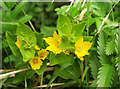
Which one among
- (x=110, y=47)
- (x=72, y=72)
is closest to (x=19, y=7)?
(x=72, y=72)

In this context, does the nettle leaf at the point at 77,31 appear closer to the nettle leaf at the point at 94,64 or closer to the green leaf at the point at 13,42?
the nettle leaf at the point at 94,64

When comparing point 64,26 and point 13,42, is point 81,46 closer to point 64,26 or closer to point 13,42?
point 64,26

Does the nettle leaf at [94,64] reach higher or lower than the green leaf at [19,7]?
Result: lower

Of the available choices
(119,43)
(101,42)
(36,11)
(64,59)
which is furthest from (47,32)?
(36,11)

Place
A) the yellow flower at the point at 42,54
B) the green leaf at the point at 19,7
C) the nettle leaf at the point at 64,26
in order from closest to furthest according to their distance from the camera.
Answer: the nettle leaf at the point at 64,26
the yellow flower at the point at 42,54
the green leaf at the point at 19,7

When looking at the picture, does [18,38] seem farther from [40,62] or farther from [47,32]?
[47,32]

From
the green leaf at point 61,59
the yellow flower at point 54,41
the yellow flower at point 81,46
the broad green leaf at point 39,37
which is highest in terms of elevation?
the broad green leaf at point 39,37

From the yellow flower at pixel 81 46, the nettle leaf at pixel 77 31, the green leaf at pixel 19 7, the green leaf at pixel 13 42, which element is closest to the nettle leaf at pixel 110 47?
the yellow flower at pixel 81 46

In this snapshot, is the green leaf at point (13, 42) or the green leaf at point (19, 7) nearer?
the green leaf at point (13, 42)
